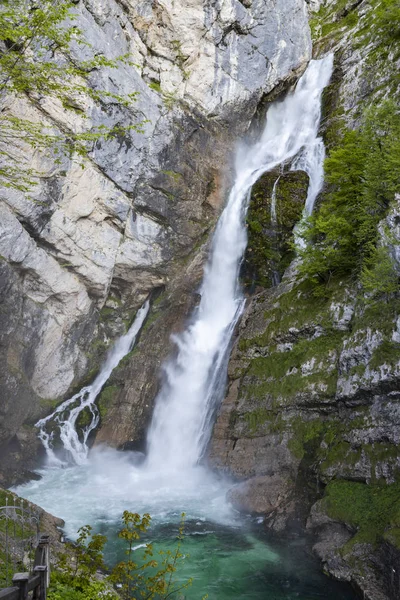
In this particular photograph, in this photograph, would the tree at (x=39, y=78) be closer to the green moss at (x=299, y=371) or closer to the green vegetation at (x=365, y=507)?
the green moss at (x=299, y=371)

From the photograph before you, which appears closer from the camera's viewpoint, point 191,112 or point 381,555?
point 381,555

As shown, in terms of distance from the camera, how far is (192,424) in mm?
17031

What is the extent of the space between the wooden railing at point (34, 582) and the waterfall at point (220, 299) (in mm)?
11117

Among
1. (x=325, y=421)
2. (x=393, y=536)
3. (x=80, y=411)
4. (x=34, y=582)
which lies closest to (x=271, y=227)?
(x=325, y=421)

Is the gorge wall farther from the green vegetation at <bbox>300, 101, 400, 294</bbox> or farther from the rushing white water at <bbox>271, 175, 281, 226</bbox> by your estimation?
the green vegetation at <bbox>300, 101, 400, 294</bbox>

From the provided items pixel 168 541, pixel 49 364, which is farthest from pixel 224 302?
pixel 168 541

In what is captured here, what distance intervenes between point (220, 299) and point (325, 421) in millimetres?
8676

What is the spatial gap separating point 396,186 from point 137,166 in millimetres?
12615

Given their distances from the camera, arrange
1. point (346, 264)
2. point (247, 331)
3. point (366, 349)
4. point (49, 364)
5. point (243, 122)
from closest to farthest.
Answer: point (366, 349) → point (346, 264) → point (247, 331) → point (49, 364) → point (243, 122)

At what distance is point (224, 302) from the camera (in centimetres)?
2002

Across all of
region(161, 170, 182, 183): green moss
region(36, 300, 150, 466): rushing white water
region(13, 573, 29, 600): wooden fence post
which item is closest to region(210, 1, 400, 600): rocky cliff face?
region(36, 300, 150, 466): rushing white water

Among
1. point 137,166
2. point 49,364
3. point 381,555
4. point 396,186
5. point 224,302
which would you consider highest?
point 137,166

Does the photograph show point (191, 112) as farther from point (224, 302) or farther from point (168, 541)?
point (168, 541)

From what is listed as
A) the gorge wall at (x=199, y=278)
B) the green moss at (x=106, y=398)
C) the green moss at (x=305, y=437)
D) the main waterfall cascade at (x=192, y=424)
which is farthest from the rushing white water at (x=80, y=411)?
the green moss at (x=305, y=437)
